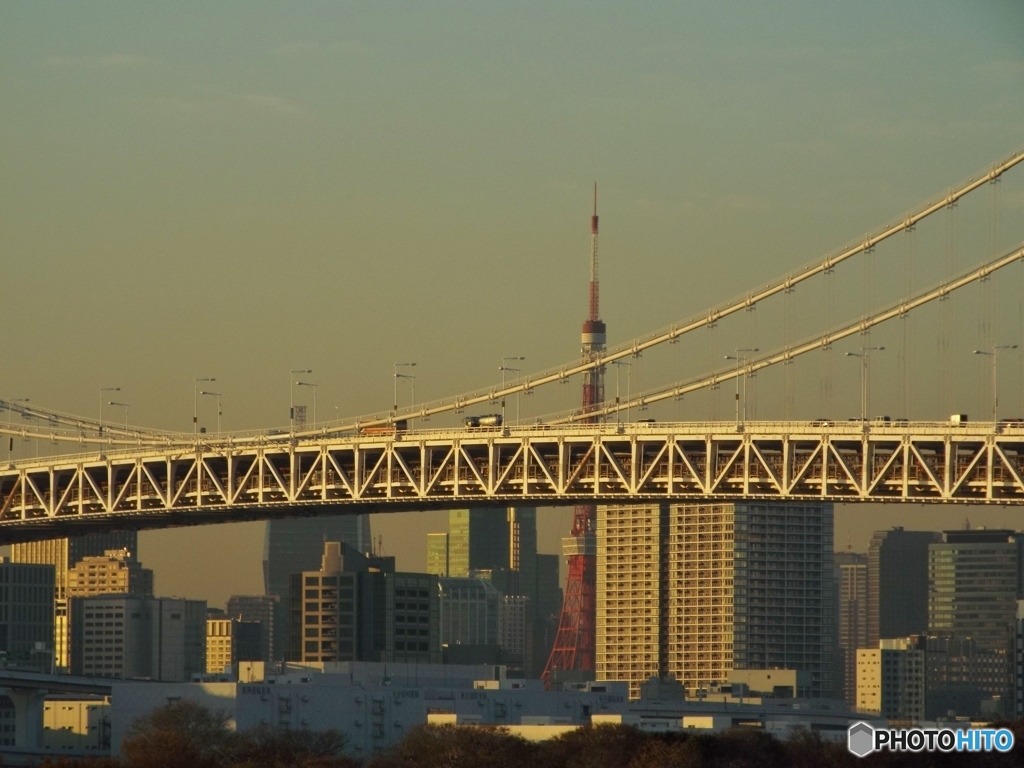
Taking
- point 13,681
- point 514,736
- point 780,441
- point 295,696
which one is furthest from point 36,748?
point 780,441

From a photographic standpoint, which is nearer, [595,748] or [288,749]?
[595,748]

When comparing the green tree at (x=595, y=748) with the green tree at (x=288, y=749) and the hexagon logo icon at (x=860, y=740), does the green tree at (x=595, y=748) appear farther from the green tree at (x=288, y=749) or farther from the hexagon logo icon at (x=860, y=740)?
the green tree at (x=288, y=749)

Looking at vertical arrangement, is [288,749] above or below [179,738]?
below

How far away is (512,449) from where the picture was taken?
101m

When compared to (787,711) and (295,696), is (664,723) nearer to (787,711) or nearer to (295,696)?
(295,696)

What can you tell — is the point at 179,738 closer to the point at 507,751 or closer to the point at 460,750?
the point at 460,750

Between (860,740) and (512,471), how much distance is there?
21.4 m

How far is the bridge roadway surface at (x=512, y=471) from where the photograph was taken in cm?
9081

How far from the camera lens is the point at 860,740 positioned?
84875 mm

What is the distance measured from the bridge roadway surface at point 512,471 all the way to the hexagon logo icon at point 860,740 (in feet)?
30.3

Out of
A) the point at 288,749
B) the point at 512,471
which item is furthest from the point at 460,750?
the point at 512,471

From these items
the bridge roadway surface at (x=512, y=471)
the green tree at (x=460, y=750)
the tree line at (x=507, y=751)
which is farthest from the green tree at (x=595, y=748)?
the bridge roadway surface at (x=512, y=471)

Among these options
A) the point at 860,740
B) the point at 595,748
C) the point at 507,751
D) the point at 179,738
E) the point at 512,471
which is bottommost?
the point at 179,738

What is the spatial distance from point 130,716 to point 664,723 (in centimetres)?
2369
